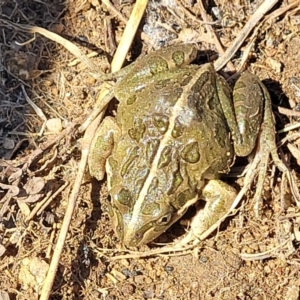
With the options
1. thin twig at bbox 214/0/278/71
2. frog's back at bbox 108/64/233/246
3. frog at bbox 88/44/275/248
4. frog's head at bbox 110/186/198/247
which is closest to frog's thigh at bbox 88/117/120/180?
frog at bbox 88/44/275/248

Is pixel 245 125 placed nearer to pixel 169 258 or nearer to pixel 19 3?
pixel 169 258

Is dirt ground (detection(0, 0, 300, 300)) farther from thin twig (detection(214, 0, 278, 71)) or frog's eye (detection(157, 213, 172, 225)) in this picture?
frog's eye (detection(157, 213, 172, 225))

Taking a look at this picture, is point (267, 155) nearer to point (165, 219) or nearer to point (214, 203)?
point (214, 203)

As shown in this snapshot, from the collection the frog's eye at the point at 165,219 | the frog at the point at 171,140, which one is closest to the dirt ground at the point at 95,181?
the frog at the point at 171,140

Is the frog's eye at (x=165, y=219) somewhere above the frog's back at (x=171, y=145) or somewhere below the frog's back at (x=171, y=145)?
below

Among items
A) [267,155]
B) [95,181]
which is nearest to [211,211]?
[267,155]

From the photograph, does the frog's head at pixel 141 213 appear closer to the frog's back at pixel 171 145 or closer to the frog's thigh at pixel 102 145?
the frog's back at pixel 171 145
